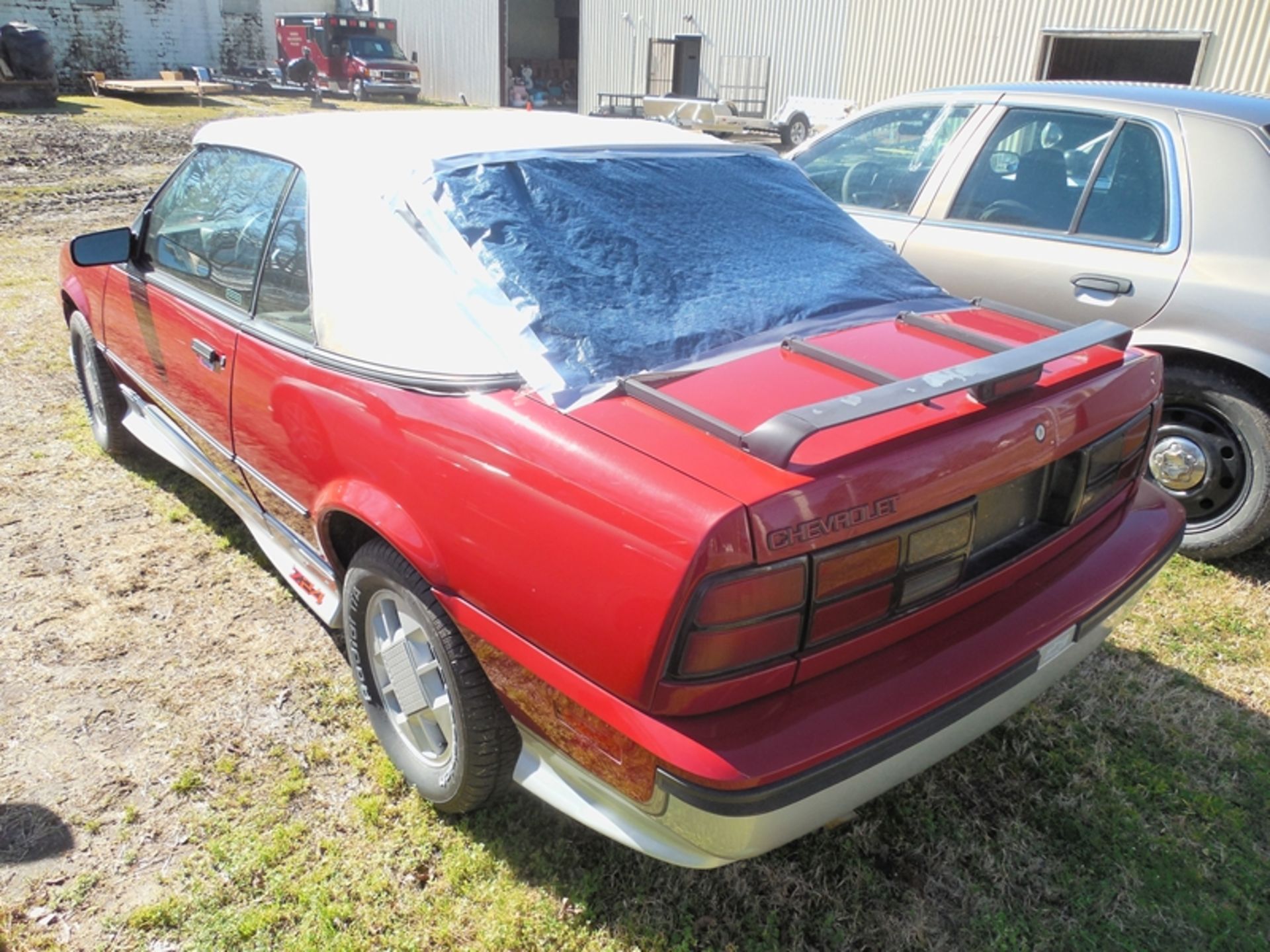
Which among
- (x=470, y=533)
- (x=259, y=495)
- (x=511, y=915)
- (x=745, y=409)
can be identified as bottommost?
(x=511, y=915)

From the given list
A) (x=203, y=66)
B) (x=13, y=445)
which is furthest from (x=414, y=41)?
(x=13, y=445)

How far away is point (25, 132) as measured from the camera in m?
16.6

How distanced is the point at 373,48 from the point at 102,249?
30.4 m

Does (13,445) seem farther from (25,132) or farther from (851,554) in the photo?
(25,132)

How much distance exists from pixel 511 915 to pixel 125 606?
2.03 m

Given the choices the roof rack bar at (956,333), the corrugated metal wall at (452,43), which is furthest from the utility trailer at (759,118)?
the roof rack bar at (956,333)

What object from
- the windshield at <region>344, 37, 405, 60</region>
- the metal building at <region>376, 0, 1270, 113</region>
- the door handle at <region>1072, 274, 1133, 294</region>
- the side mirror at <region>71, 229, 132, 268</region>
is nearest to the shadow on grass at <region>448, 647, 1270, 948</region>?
the door handle at <region>1072, 274, 1133, 294</region>

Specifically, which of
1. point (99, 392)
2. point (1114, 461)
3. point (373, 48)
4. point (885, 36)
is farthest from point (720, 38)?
point (1114, 461)

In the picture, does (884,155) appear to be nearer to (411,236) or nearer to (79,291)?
(411,236)

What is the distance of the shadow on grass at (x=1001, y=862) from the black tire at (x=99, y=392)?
289cm

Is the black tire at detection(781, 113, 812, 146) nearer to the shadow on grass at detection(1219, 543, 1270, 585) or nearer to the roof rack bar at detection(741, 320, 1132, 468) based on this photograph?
the shadow on grass at detection(1219, 543, 1270, 585)

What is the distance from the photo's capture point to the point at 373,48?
3025 centimetres

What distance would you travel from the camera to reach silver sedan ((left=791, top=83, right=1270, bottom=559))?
3531 mm

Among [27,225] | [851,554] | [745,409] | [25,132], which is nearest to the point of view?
[851,554]
